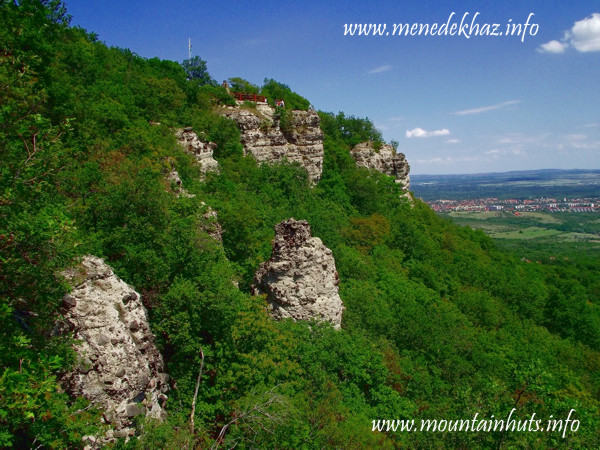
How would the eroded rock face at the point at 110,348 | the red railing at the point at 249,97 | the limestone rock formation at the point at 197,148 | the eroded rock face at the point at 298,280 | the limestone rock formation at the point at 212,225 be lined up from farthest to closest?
the red railing at the point at 249,97 → the limestone rock formation at the point at 197,148 → the limestone rock formation at the point at 212,225 → the eroded rock face at the point at 298,280 → the eroded rock face at the point at 110,348

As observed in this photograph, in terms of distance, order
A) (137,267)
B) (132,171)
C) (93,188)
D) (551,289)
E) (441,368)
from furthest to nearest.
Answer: (551,289), (441,368), (132,171), (93,188), (137,267)

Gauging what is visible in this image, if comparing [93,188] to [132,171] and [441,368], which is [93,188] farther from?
[441,368]

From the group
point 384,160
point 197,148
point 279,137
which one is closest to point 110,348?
point 197,148

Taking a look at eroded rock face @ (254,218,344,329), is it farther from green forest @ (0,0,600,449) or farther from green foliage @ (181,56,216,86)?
green foliage @ (181,56,216,86)

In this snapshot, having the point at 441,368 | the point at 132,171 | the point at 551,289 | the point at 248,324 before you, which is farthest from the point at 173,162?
the point at 551,289

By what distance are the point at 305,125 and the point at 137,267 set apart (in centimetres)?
3253

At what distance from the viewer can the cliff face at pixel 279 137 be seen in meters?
37.2

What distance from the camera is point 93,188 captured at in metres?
15.2

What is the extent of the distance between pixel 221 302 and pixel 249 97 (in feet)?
108

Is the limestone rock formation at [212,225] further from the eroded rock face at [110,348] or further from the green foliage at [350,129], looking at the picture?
the green foliage at [350,129]

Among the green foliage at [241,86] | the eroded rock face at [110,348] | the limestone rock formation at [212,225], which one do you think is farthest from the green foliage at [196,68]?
the eroded rock face at [110,348]

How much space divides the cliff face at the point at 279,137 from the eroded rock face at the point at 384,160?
8.62 m

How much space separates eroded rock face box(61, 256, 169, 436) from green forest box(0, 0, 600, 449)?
0.50 metres

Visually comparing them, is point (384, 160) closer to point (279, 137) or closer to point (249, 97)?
point (279, 137)
